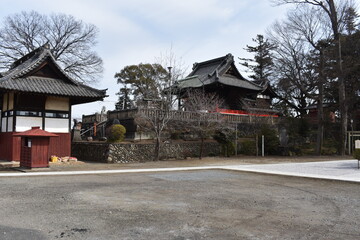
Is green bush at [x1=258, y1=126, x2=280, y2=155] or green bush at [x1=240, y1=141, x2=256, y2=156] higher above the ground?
green bush at [x1=258, y1=126, x2=280, y2=155]

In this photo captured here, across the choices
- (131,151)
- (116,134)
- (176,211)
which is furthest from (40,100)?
(176,211)

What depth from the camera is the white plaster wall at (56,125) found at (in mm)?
18906

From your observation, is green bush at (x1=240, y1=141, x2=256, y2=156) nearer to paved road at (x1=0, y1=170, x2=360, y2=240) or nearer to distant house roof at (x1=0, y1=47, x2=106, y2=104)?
distant house roof at (x1=0, y1=47, x2=106, y2=104)

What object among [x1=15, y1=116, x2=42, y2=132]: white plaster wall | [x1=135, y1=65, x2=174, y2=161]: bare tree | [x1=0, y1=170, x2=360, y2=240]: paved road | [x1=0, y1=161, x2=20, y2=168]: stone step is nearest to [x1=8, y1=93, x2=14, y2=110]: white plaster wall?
[x1=15, y1=116, x2=42, y2=132]: white plaster wall

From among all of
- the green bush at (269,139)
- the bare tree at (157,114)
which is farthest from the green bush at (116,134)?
the green bush at (269,139)

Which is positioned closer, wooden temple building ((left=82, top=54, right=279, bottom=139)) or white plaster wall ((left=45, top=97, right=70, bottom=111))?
white plaster wall ((left=45, top=97, right=70, bottom=111))

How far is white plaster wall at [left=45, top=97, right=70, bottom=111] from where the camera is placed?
62.3 ft

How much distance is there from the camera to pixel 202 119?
23.2 m

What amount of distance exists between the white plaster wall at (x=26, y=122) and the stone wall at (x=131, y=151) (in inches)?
162

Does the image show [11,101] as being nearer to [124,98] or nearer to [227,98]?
[227,98]

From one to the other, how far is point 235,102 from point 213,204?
2857cm

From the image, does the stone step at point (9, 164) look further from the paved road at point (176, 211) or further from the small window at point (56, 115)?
the paved road at point (176, 211)

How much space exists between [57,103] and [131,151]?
5.70m

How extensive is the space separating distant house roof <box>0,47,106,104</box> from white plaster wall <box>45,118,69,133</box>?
65.4 inches
